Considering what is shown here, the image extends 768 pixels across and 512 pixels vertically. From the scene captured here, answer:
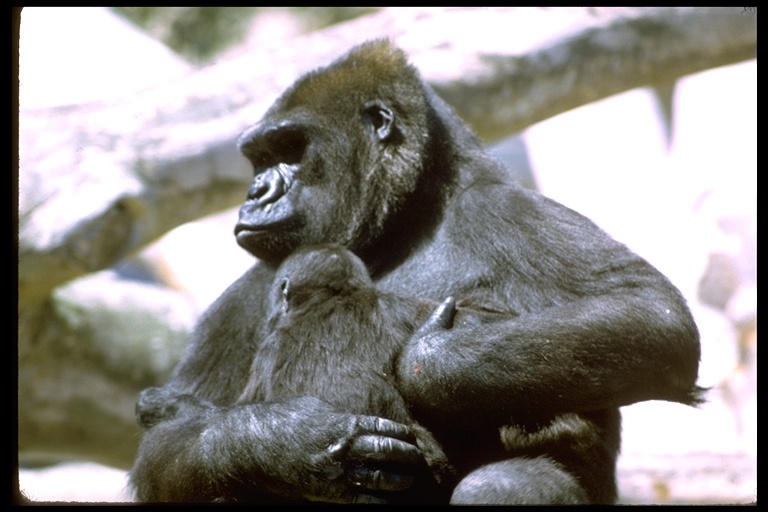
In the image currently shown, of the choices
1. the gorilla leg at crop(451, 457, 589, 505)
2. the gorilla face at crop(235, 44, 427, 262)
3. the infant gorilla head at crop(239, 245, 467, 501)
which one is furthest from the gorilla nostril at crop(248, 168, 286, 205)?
the gorilla leg at crop(451, 457, 589, 505)

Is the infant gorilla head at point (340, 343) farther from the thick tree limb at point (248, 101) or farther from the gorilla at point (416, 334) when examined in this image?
the thick tree limb at point (248, 101)

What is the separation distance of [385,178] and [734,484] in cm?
302

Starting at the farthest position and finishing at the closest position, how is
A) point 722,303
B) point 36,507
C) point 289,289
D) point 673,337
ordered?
point 722,303 < point 289,289 < point 673,337 < point 36,507

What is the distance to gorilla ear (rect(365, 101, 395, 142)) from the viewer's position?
2705 millimetres

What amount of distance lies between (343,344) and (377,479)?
35 cm

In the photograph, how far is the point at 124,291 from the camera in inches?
224

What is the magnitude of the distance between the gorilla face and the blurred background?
1343mm

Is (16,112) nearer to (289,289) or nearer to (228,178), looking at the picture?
(289,289)

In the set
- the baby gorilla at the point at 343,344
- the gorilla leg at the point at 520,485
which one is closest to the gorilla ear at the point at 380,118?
the baby gorilla at the point at 343,344

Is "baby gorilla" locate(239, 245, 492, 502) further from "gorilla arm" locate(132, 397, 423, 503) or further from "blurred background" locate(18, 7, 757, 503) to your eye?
"blurred background" locate(18, 7, 757, 503)

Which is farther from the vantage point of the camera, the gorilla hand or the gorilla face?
the gorilla face

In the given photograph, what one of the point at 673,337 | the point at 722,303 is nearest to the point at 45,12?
the point at 673,337

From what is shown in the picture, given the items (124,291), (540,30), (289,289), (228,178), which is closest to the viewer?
(289,289)

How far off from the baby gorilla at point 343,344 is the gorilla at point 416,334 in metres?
0.01
